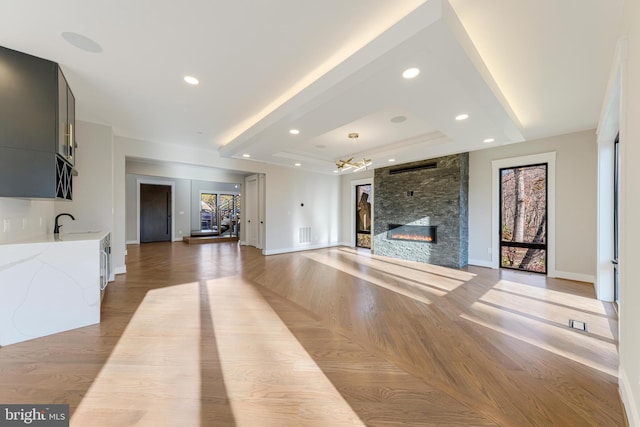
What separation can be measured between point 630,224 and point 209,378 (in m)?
3.04

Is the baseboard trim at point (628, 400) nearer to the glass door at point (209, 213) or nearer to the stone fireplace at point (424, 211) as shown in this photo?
the stone fireplace at point (424, 211)

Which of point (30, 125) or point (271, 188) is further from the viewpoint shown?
point (271, 188)

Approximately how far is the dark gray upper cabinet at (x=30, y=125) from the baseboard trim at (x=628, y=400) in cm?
493

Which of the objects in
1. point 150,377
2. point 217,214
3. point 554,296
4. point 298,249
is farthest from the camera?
point 217,214

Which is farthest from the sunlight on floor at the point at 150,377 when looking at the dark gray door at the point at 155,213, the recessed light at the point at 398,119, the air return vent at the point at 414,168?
the dark gray door at the point at 155,213

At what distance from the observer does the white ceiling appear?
188 centimetres

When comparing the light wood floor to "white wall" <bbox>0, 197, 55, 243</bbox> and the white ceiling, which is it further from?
the white ceiling

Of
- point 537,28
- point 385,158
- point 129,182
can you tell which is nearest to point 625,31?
point 537,28

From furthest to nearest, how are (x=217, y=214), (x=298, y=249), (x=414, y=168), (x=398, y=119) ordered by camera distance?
(x=217, y=214) → (x=298, y=249) → (x=414, y=168) → (x=398, y=119)

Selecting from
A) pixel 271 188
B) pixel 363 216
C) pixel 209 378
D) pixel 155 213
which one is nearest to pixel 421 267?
pixel 363 216

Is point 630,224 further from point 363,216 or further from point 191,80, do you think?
point 363,216

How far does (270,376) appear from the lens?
1.86 m

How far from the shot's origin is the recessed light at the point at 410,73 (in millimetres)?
2303

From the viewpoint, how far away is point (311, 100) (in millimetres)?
2865
